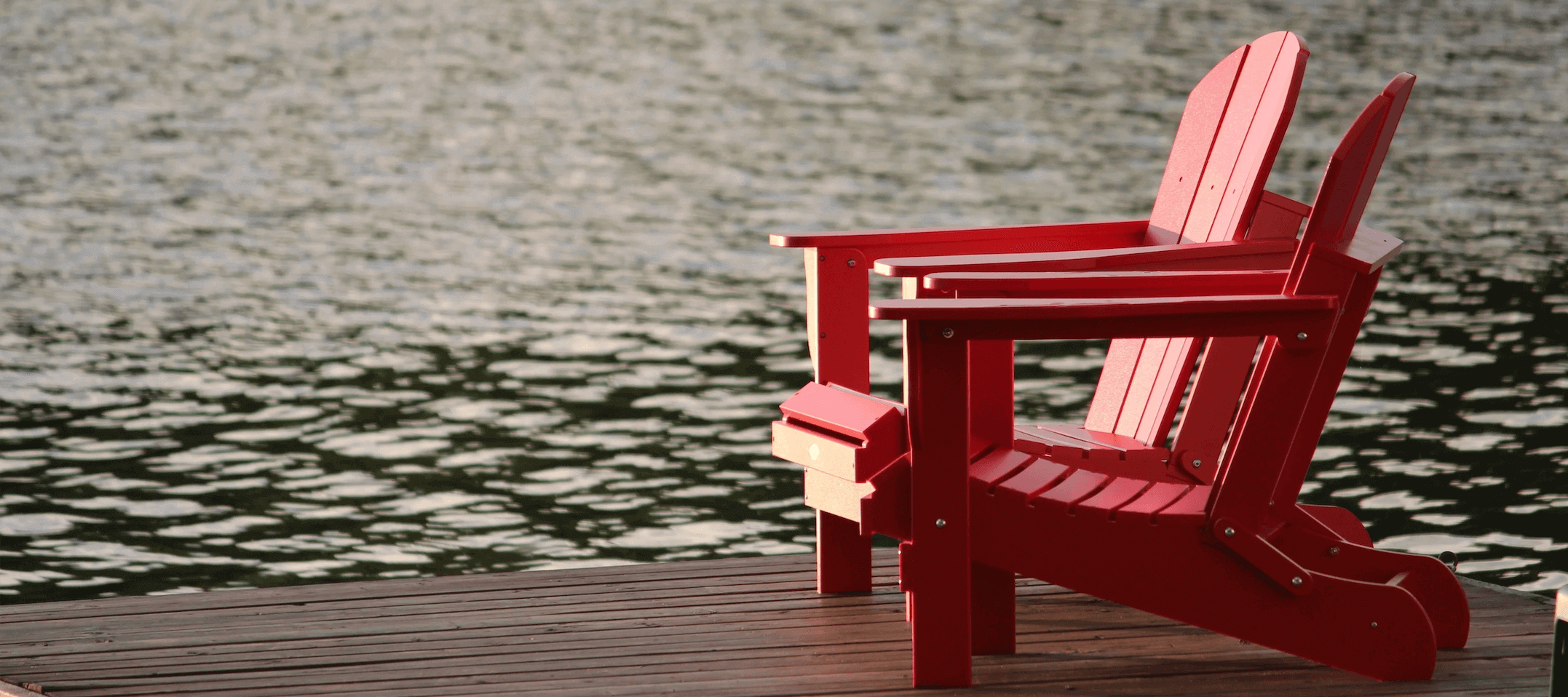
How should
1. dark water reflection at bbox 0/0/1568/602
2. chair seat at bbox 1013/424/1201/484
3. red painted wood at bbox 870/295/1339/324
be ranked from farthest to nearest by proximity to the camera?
dark water reflection at bbox 0/0/1568/602 → chair seat at bbox 1013/424/1201/484 → red painted wood at bbox 870/295/1339/324

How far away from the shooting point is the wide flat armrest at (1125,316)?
9.07 feet

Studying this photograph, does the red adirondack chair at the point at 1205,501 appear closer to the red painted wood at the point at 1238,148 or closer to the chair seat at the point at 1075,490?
the chair seat at the point at 1075,490

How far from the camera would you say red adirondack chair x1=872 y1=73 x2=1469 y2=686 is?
2818mm

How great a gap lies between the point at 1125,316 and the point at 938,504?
42 centimetres

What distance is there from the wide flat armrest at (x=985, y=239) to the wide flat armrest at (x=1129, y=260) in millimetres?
196

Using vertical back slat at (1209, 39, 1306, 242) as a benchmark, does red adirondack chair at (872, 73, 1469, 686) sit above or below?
below

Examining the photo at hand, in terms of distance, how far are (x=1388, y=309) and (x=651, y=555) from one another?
4.65 meters

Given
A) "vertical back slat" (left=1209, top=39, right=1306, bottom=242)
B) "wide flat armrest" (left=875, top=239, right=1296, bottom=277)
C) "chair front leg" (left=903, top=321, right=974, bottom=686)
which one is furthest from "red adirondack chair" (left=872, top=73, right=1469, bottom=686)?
"vertical back slat" (left=1209, top=39, right=1306, bottom=242)

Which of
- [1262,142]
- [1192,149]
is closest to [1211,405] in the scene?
[1262,142]

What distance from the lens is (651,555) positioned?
5.25 m

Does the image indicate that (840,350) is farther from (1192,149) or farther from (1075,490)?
(1192,149)

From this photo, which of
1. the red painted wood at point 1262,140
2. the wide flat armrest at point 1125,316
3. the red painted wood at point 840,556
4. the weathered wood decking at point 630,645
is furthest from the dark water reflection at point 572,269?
the wide flat armrest at point 1125,316

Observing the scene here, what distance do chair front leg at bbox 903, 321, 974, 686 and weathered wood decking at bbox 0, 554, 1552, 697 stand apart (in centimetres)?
7

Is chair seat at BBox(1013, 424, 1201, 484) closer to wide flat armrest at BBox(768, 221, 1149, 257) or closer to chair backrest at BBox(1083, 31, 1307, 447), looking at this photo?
chair backrest at BBox(1083, 31, 1307, 447)
